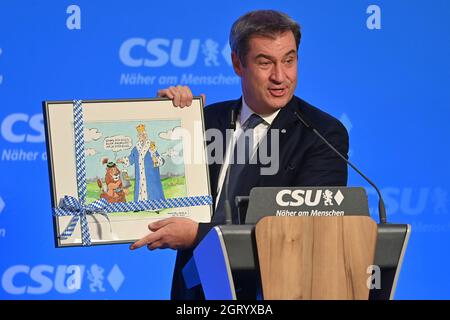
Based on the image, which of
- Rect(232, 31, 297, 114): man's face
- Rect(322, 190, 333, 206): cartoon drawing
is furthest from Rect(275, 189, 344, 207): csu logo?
Rect(232, 31, 297, 114): man's face

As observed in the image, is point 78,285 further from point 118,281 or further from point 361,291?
point 361,291

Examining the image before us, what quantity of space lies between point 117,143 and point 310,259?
1.26 metres

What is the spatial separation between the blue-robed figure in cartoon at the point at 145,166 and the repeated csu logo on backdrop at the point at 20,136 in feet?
4.58

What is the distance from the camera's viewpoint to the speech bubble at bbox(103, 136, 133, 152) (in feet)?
10.7

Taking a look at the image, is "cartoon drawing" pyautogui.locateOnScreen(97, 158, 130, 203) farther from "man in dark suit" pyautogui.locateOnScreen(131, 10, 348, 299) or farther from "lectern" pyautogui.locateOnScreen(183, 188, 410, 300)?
"lectern" pyautogui.locateOnScreen(183, 188, 410, 300)

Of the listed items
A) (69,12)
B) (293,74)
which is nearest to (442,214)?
(293,74)

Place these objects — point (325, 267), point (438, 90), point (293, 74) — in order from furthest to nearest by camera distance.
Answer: point (438, 90), point (293, 74), point (325, 267)

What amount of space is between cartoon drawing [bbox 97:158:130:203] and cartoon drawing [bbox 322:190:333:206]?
106 centimetres

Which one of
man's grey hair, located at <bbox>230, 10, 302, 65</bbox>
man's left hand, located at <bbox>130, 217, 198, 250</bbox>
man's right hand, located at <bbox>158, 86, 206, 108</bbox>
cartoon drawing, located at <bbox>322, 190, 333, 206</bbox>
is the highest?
man's grey hair, located at <bbox>230, 10, 302, 65</bbox>

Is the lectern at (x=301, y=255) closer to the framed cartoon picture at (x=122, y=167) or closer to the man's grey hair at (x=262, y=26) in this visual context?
the framed cartoon picture at (x=122, y=167)

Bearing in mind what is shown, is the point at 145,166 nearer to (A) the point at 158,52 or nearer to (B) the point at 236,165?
(B) the point at 236,165

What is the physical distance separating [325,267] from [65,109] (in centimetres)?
140

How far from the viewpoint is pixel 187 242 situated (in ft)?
9.91

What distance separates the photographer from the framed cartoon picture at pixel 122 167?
316 cm
